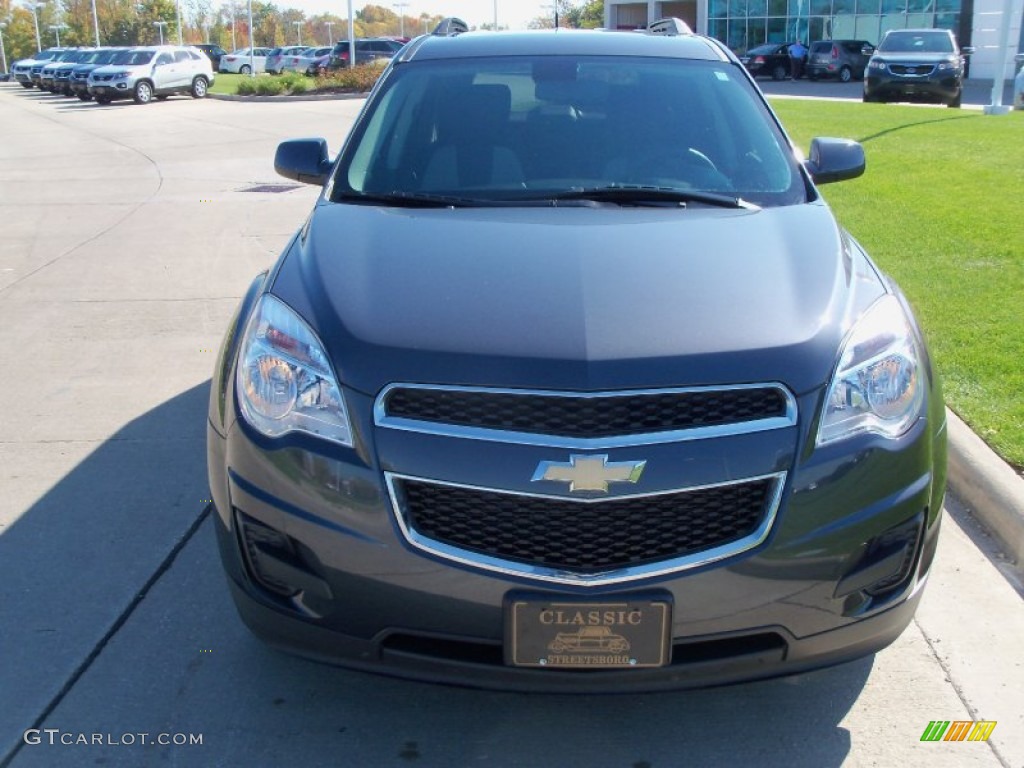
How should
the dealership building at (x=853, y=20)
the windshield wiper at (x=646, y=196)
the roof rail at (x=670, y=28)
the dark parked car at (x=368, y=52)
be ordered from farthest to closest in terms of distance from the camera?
the dark parked car at (x=368, y=52) < the dealership building at (x=853, y=20) < the roof rail at (x=670, y=28) < the windshield wiper at (x=646, y=196)

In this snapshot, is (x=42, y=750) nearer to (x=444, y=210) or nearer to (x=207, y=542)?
(x=207, y=542)

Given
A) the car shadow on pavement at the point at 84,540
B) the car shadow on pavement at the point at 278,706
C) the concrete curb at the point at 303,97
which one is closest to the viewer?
the car shadow on pavement at the point at 278,706

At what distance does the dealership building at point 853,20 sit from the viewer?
138 feet

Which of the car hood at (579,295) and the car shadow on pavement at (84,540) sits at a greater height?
the car hood at (579,295)

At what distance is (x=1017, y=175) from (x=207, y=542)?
32.2 feet

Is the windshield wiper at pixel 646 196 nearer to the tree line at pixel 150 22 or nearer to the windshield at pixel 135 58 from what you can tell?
the windshield at pixel 135 58

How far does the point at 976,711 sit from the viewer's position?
3.22 m

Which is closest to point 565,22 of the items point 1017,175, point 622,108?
point 1017,175

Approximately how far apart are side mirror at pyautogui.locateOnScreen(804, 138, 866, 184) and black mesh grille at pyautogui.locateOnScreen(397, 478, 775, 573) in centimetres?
222

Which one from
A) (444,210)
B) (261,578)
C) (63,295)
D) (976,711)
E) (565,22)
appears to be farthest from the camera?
(565,22)

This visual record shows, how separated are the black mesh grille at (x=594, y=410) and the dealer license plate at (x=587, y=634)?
406mm

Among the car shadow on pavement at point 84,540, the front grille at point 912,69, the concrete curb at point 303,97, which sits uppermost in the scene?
the car shadow on pavement at point 84,540

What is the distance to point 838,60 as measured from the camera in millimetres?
41062

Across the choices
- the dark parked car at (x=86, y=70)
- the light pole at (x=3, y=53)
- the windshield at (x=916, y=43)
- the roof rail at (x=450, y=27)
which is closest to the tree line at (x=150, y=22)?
the light pole at (x=3, y=53)
